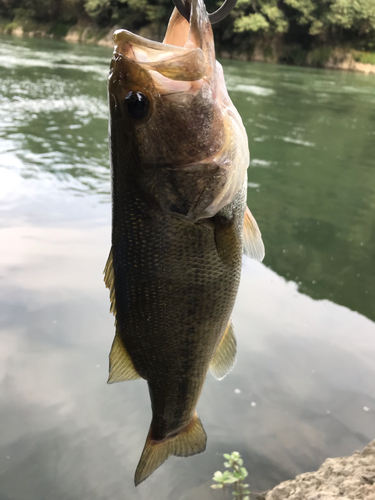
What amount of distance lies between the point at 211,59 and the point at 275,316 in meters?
3.32

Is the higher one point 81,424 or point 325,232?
point 325,232

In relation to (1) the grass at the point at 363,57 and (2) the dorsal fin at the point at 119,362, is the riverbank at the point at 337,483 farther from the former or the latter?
(1) the grass at the point at 363,57

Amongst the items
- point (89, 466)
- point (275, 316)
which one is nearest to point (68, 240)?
point (275, 316)

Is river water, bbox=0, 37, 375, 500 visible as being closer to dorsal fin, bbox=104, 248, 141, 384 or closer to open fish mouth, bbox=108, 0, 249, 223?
dorsal fin, bbox=104, 248, 141, 384

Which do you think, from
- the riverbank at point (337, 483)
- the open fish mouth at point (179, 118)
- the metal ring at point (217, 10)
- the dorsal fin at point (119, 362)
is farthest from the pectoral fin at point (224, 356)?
the metal ring at point (217, 10)

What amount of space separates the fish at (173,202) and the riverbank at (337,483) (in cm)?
106

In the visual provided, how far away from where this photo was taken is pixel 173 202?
1.43m

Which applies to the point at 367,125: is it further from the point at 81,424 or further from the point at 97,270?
the point at 81,424

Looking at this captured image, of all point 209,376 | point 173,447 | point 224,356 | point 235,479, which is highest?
point 224,356

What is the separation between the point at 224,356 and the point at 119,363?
0.46 m

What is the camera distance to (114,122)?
142cm

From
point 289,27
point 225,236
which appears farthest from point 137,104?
point 289,27

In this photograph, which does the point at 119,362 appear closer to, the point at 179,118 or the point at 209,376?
the point at 179,118

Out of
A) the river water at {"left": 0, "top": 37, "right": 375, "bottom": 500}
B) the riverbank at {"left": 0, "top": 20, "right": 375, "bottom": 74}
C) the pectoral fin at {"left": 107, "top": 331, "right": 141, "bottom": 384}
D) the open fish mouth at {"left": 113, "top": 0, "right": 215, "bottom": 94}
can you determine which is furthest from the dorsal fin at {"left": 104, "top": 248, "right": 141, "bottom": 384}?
the riverbank at {"left": 0, "top": 20, "right": 375, "bottom": 74}
